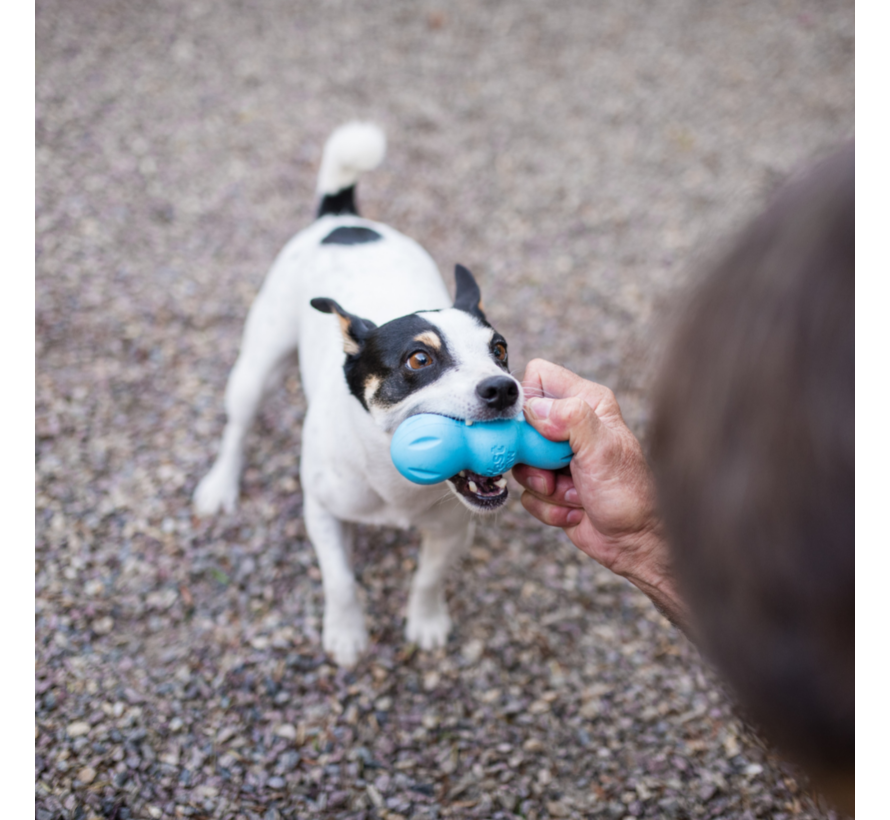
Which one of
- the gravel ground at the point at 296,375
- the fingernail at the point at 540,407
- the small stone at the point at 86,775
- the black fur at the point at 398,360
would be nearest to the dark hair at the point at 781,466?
the gravel ground at the point at 296,375

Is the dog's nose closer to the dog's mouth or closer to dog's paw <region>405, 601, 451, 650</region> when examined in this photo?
the dog's mouth

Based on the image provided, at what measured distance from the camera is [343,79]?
691 cm

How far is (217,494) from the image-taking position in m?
3.63

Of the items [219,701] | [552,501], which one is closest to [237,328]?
[219,701]

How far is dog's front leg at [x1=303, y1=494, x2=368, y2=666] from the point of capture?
289 cm

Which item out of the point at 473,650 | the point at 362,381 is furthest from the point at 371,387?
the point at 473,650

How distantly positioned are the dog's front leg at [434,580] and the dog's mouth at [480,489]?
0.48m

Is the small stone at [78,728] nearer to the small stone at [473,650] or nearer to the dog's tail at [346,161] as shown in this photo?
the small stone at [473,650]

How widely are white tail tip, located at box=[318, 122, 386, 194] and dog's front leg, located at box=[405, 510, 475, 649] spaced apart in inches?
79.1

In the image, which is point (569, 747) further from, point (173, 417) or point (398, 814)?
point (173, 417)

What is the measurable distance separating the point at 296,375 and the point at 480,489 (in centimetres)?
252

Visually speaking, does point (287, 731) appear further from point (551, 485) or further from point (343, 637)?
point (551, 485)

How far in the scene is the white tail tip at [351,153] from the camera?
341 cm

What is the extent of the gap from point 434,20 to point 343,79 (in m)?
1.62
